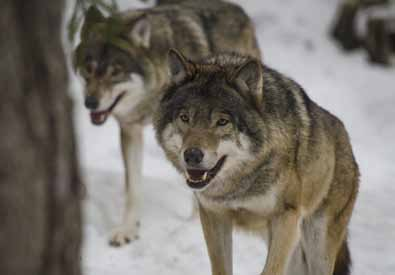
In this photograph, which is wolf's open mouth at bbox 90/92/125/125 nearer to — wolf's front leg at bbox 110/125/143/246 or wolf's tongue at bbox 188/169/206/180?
wolf's front leg at bbox 110/125/143/246

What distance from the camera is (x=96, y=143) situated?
8.41 meters

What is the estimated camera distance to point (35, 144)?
6.95 ft

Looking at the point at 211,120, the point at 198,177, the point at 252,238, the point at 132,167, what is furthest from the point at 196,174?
the point at 132,167

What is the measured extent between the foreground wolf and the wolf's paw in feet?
6.46

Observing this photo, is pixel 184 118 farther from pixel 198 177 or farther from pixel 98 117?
pixel 98 117

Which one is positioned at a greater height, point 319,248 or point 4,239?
point 4,239

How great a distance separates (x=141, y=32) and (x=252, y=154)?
286 cm

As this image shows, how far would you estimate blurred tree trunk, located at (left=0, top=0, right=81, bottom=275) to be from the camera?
2.05 m

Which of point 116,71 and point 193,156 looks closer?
point 193,156

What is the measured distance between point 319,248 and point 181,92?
4.49 feet

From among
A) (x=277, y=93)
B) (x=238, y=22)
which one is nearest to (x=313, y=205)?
(x=277, y=93)

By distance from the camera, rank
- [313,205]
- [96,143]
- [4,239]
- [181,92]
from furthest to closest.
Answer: [96,143] → [313,205] → [181,92] → [4,239]

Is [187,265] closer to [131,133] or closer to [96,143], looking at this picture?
[131,133]

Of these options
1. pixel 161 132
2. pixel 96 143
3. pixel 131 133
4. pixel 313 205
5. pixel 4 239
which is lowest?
pixel 96 143
